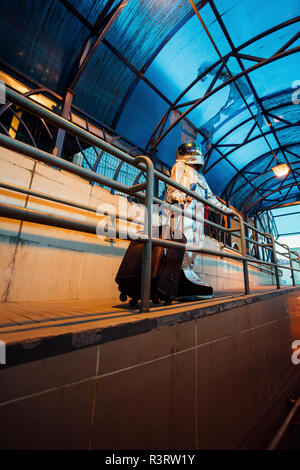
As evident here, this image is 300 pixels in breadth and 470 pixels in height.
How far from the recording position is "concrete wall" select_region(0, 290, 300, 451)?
619 millimetres

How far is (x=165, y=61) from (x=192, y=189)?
3.88m

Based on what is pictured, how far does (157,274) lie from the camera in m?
1.56

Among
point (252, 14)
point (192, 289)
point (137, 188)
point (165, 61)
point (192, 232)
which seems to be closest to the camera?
point (137, 188)

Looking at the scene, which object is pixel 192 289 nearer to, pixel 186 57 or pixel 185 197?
pixel 185 197

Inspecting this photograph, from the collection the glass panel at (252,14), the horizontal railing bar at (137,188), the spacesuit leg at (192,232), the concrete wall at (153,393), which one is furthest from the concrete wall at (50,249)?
the glass panel at (252,14)

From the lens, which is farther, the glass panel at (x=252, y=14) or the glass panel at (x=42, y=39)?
the glass panel at (x=252, y=14)

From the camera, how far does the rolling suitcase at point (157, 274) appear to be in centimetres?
156

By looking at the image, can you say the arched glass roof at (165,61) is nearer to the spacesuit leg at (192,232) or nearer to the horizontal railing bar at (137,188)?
the spacesuit leg at (192,232)

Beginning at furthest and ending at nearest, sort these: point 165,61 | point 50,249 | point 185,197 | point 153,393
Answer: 1. point 165,61
2. point 185,197
3. point 50,249
4. point 153,393

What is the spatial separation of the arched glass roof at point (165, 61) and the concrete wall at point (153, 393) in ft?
13.3

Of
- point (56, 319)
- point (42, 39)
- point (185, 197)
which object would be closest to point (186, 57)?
point (42, 39)

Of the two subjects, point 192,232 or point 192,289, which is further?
point 192,232

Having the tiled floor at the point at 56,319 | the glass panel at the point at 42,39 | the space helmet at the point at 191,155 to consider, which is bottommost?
the tiled floor at the point at 56,319

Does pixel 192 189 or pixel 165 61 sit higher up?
pixel 165 61
